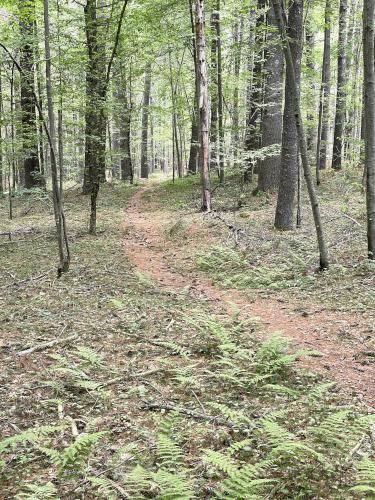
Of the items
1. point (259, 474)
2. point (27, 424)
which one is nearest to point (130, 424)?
point (27, 424)

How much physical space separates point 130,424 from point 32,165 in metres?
19.5

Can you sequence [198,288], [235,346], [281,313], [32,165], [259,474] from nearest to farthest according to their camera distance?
[259,474] < [235,346] < [281,313] < [198,288] < [32,165]

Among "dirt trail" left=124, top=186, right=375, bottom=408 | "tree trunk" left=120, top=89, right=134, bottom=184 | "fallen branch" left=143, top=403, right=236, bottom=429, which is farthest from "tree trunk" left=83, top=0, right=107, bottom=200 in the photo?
"tree trunk" left=120, top=89, right=134, bottom=184

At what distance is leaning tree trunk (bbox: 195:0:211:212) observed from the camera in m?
13.4

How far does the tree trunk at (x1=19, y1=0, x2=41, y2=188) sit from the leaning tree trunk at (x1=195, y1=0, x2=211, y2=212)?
187 inches

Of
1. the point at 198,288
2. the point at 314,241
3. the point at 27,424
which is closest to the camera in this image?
the point at 27,424

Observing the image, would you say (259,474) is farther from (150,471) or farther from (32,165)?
(32,165)

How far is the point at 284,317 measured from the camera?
7039 mm

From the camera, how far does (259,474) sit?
3.36m

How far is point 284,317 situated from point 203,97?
9.19 meters

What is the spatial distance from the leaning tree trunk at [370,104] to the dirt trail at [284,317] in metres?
2.30

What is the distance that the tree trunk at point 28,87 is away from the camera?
8.93m

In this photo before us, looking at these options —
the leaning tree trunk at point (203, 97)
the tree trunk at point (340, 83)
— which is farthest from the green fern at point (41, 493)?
the tree trunk at point (340, 83)

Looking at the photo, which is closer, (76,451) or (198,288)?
(76,451)
